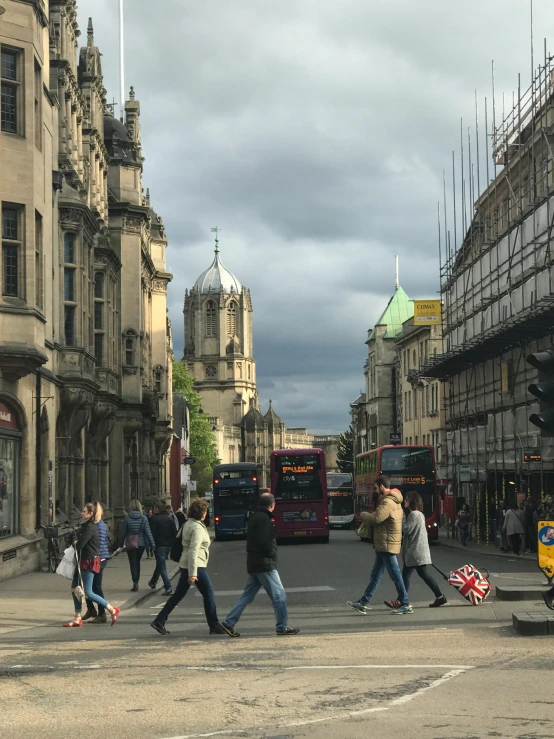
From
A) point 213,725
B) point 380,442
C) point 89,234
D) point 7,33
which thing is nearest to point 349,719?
point 213,725

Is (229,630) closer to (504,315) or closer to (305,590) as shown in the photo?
(305,590)

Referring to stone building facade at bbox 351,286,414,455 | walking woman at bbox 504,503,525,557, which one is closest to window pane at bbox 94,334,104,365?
walking woman at bbox 504,503,525,557

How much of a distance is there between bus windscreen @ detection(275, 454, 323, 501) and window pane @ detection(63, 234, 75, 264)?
15914mm

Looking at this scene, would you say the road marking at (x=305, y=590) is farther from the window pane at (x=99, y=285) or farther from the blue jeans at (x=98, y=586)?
the window pane at (x=99, y=285)

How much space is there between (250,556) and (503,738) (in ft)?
22.7

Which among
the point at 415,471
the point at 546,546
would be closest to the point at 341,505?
the point at 415,471

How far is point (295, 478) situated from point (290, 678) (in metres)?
35.4

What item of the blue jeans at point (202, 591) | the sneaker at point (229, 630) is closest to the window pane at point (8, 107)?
the blue jeans at point (202, 591)

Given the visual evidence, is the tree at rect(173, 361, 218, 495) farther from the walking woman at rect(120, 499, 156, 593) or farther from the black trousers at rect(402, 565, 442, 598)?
the black trousers at rect(402, 565, 442, 598)

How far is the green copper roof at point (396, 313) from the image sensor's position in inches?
4251

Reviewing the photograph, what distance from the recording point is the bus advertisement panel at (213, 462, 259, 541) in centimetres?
5703

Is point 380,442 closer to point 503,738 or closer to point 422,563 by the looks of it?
point 422,563

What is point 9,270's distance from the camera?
2442 centimetres

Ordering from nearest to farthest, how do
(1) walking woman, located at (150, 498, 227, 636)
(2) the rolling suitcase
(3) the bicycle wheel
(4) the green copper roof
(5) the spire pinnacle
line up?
1. (1) walking woman, located at (150, 498, 227, 636)
2. (2) the rolling suitcase
3. (3) the bicycle wheel
4. (5) the spire pinnacle
5. (4) the green copper roof
